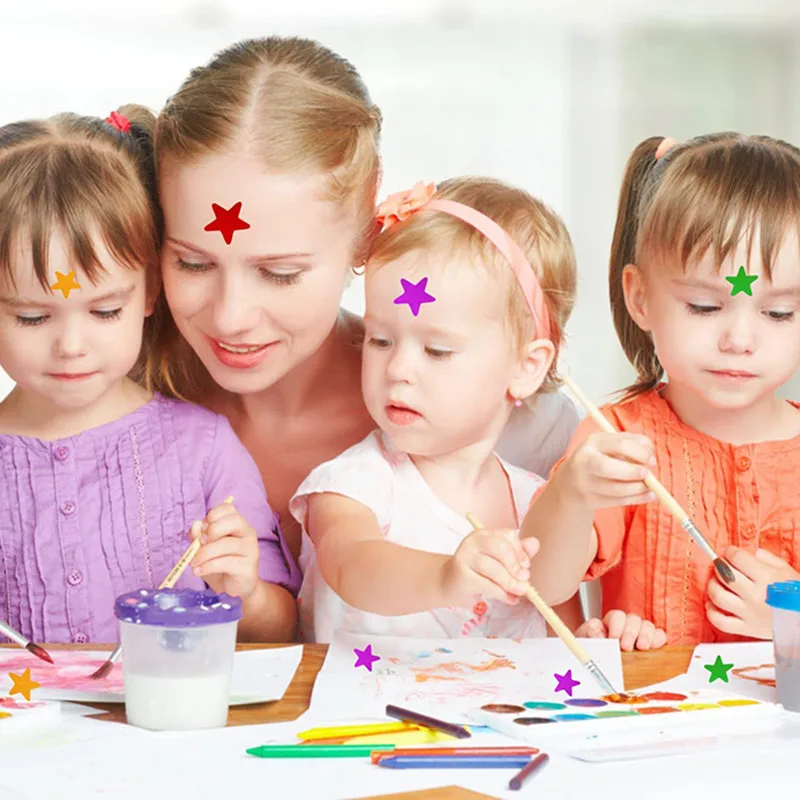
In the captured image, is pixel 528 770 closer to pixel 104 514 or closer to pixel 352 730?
pixel 352 730

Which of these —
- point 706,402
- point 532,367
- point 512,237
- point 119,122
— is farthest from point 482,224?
point 119,122

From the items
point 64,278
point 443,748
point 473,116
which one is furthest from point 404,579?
point 473,116

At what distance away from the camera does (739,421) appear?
122 cm

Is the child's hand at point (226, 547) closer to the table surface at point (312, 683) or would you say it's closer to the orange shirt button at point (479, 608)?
the table surface at point (312, 683)

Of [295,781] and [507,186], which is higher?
[507,186]

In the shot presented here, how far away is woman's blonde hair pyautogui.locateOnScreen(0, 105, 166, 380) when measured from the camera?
115cm

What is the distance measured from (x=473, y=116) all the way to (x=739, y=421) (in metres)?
2.02

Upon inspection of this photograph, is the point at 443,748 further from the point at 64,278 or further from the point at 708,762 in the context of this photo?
the point at 64,278

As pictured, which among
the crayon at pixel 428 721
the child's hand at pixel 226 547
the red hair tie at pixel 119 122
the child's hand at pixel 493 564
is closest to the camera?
the crayon at pixel 428 721

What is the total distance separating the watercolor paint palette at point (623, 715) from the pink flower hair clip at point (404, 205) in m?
0.47

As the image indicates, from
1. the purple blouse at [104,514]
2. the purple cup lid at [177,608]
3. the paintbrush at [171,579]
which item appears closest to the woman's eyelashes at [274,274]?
the purple blouse at [104,514]

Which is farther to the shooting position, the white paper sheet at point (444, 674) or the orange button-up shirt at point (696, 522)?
the orange button-up shirt at point (696, 522)

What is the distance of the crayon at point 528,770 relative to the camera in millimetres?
731

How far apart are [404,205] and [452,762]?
0.58 metres
